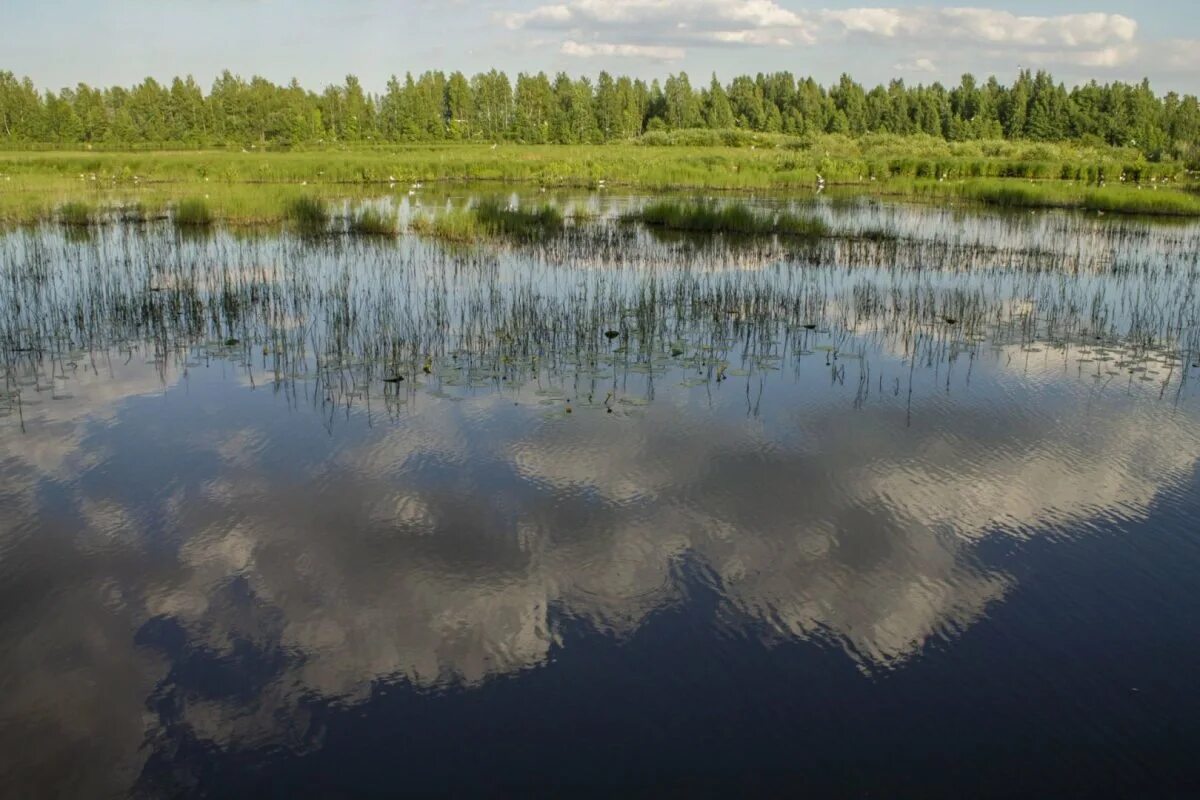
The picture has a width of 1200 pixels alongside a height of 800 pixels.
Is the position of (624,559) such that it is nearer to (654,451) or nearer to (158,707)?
(654,451)

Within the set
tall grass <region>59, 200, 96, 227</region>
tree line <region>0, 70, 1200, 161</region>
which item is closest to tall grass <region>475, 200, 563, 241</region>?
tall grass <region>59, 200, 96, 227</region>

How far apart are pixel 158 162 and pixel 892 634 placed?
38.3 m

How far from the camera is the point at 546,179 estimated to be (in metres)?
35.8

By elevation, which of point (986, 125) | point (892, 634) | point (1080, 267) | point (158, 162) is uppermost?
point (986, 125)

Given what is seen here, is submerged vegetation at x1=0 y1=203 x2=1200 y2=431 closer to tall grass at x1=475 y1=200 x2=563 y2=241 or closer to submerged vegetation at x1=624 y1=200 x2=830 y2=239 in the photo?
tall grass at x1=475 y1=200 x2=563 y2=241

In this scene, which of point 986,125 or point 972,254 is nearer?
point 972,254

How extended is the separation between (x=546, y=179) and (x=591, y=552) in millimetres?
32360

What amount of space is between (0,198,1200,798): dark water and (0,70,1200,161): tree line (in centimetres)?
5686

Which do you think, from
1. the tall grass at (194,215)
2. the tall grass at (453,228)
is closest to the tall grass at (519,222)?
the tall grass at (453,228)

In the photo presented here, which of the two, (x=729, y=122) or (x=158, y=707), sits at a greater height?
(x=729, y=122)

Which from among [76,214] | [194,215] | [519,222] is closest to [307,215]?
[194,215]

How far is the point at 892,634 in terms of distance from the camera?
4359 millimetres

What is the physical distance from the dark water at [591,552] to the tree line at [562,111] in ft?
187

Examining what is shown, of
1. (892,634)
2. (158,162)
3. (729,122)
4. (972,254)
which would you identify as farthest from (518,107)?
(892,634)
